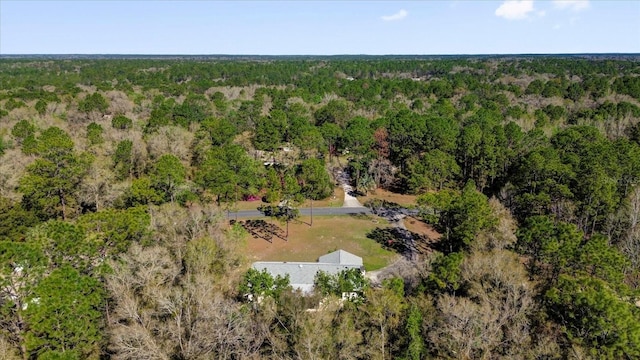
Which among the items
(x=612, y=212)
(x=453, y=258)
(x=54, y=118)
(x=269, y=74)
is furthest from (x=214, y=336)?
(x=269, y=74)

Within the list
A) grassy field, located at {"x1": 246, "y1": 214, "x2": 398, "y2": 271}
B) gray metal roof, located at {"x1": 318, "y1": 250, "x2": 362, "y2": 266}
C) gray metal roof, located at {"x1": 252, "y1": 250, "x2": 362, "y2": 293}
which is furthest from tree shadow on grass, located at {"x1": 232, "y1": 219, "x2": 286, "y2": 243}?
gray metal roof, located at {"x1": 252, "y1": 250, "x2": 362, "y2": 293}

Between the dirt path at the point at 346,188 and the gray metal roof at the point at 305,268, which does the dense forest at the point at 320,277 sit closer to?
the dirt path at the point at 346,188

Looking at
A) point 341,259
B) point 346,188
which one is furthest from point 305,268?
point 346,188

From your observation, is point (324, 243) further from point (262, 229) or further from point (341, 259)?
point (262, 229)

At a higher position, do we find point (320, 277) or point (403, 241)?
point (320, 277)

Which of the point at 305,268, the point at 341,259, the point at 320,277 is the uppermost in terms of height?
the point at 320,277

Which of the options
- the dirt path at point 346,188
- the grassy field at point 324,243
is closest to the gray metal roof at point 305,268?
the grassy field at point 324,243

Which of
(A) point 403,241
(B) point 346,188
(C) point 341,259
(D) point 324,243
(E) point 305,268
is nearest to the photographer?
(E) point 305,268
